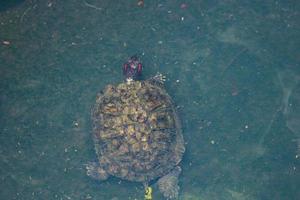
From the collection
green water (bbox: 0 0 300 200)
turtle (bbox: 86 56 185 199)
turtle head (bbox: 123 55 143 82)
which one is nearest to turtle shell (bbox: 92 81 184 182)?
turtle (bbox: 86 56 185 199)

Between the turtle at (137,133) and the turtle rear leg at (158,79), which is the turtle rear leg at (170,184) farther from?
the turtle rear leg at (158,79)

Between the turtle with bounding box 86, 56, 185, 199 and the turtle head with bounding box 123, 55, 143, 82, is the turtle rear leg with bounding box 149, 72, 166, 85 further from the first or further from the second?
the turtle head with bounding box 123, 55, 143, 82

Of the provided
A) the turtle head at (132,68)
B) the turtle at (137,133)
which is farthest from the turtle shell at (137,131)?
the turtle head at (132,68)

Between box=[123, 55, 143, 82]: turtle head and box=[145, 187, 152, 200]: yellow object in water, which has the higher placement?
box=[123, 55, 143, 82]: turtle head

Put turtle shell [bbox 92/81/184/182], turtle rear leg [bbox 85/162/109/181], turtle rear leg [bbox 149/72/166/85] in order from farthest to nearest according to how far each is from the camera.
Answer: turtle rear leg [bbox 149/72/166/85] < turtle rear leg [bbox 85/162/109/181] < turtle shell [bbox 92/81/184/182]

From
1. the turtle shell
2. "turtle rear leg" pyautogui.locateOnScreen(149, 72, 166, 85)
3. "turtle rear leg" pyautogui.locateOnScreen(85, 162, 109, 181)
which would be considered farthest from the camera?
"turtle rear leg" pyautogui.locateOnScreen(149, 72, 166, 85)

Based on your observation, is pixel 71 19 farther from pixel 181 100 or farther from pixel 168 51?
pixel 181 100

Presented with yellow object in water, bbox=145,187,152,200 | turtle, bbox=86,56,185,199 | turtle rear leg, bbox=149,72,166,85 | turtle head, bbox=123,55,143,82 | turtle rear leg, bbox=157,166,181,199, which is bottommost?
yellow object in water, bbox=145,187,152,200

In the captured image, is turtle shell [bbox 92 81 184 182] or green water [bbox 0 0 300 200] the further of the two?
green water [bbox 0 0 300 200]
